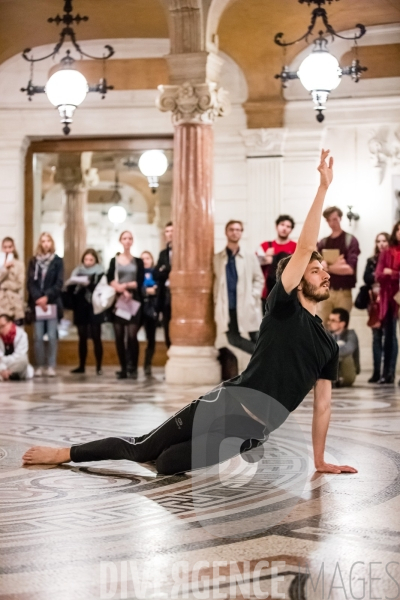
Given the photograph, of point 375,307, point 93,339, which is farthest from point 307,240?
point 93,339

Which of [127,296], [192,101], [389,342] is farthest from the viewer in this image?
[127,296]

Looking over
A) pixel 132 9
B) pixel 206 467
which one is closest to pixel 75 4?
pixel 132 9

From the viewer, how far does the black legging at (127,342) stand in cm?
1234

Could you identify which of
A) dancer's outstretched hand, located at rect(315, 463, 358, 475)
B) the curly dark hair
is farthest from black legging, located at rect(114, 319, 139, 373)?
the curly dark hair

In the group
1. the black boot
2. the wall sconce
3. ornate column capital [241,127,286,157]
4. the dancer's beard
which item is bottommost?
the black boot

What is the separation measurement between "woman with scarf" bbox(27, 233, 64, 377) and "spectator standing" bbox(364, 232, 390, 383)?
3.93 metres

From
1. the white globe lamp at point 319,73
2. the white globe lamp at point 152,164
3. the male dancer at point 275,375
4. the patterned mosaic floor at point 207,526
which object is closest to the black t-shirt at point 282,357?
the male dancer at point 275,375

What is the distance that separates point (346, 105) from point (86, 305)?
4.93 meters

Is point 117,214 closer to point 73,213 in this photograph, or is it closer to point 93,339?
point 73,213

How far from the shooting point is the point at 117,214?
16484mm

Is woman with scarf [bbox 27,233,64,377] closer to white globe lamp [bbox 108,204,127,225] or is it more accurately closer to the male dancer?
white globe lamp [bbox 108,204,127,225]

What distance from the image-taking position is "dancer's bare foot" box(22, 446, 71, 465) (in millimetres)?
5578

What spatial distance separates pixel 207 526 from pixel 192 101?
835 cm

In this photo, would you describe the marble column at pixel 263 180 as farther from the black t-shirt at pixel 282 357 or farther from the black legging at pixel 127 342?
the black t-shirt at pixel 282 357
